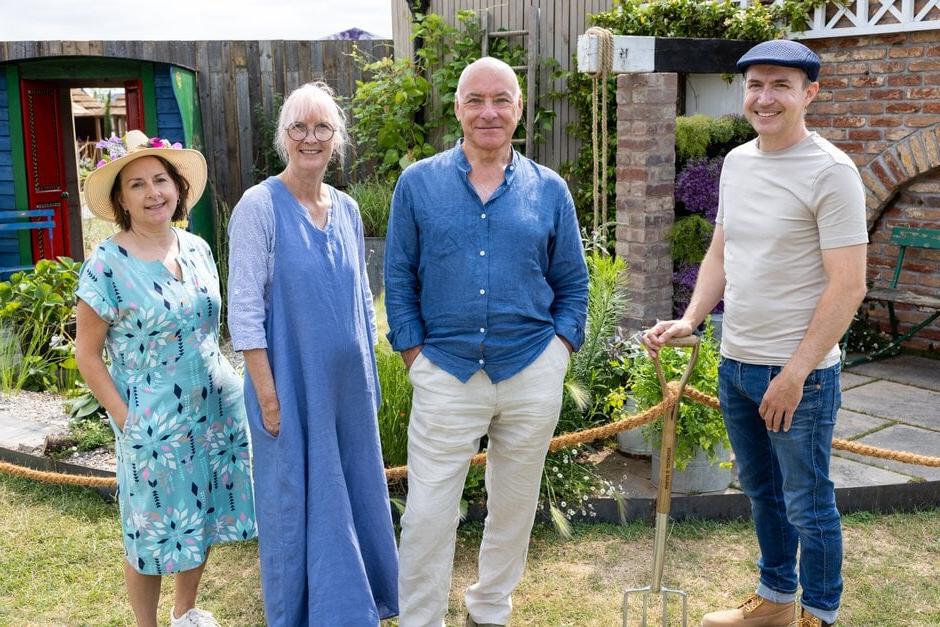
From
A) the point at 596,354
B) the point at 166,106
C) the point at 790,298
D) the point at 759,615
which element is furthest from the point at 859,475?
the point at 166,106

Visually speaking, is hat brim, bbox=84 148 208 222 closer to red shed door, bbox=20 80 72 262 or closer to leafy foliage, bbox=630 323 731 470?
leafy foliage, bbox=630 323 731 470

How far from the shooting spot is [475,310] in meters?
2.56

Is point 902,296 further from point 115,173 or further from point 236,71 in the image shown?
point 236,71

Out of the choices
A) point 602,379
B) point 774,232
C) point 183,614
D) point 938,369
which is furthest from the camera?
point 938,369

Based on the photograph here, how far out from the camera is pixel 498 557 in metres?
2.84

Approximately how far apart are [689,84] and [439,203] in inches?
167

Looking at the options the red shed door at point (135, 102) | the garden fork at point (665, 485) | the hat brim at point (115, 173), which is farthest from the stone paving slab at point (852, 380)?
the red shed door at point (135, 102)

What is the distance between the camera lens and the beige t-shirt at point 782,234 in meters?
2.35

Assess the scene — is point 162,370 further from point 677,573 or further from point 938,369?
point 938,369

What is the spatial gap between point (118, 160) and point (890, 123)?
5.07 metres

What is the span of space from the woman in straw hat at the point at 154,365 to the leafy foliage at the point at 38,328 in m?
3.06

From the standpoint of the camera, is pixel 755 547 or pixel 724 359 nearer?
pixel 724 359

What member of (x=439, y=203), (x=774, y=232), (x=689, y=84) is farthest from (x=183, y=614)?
(x=689, y=84)

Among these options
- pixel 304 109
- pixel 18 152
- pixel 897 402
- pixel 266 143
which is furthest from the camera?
pixel 266 143
